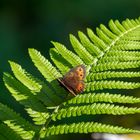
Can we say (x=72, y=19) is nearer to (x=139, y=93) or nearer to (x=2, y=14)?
(x=2, y=14)

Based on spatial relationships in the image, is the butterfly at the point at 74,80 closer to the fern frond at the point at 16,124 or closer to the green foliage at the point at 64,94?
the green foliage at the point at 64,94

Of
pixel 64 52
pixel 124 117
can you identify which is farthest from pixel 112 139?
pixel 64 52

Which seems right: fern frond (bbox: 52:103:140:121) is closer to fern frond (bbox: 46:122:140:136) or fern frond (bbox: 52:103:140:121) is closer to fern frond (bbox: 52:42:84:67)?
fern frond (bbox: 46:122:140:136)

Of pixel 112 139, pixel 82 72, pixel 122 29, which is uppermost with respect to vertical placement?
pixel 112 139

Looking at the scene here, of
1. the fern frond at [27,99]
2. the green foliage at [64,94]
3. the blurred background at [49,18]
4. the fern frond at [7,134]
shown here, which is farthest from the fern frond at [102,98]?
the blurred background at [49,18]

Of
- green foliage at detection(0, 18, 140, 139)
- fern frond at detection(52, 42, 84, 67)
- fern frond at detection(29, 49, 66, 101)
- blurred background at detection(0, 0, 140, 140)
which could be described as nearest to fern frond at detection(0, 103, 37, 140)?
green foliage at detection(0, 18, 140, 139)
